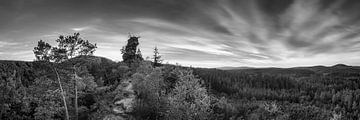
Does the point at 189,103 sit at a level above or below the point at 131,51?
below

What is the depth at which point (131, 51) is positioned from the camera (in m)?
68.3

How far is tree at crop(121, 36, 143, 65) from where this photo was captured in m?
67.8

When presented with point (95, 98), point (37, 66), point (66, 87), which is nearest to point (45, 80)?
point (37, 66)

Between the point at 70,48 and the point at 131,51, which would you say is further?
the point at 131,51

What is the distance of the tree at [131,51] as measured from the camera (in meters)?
→ 67.8

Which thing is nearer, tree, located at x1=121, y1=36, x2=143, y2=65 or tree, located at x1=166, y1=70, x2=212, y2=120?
tree, located at x1=166, y1=70, x2=212, y2=120

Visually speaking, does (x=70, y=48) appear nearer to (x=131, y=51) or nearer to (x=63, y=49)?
(x=63, y=49)

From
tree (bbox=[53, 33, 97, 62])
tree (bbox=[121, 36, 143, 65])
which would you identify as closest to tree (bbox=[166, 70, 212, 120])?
tree (bbox=[53, 33, 97, 62])

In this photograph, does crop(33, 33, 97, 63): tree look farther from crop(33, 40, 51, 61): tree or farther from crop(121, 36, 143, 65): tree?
crop(121, 36, 143, 65): tree

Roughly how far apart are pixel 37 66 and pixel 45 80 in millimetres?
1711

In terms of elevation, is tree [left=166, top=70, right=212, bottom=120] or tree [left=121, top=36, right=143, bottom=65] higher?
tree [left=121, top=36, right=143, bottom=65]

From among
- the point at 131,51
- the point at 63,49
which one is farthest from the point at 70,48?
the point at 131,51

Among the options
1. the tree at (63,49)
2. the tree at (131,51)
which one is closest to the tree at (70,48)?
the tree at (63,49)

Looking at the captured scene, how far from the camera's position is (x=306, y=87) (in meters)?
144
